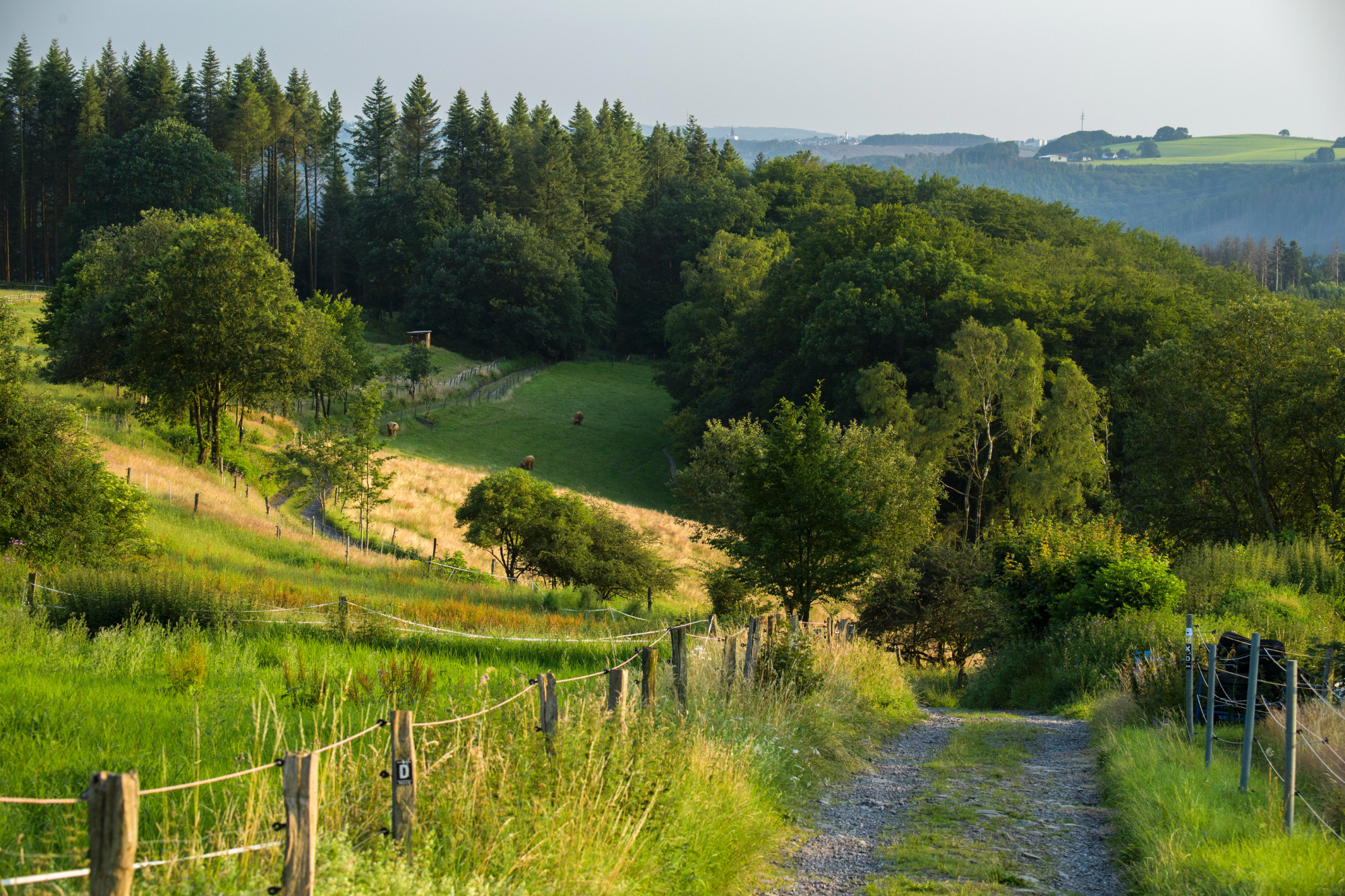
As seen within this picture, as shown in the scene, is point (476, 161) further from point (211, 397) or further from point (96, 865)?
point (96, 865)

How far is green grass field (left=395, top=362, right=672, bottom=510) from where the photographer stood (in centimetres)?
5309

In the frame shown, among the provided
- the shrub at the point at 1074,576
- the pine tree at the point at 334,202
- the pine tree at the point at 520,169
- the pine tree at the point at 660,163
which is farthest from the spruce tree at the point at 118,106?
the shrub at the point at 1074,576

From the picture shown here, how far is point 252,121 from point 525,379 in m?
35.0

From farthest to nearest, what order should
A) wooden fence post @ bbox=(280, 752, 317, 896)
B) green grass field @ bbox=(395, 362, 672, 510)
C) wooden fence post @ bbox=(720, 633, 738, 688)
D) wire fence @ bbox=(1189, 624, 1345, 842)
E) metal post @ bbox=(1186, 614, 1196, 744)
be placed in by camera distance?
green grass field @ bbox=(395, 362, 672, 510), wooden fence post @ bbox=(720, 633, 738, 688), metal post @ bbox=(1186, 614, 1196, 744), wire fence @ bbox=(1189, 624, 1345, 842), wooden fence post @ bbox=(280, 752, 317, 896)

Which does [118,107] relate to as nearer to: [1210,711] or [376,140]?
[376,140]

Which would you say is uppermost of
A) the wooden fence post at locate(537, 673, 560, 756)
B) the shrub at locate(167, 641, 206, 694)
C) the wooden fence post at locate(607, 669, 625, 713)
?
the wooden fence post at locate(537, 673, 560, 756)

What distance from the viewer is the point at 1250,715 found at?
6.66 m

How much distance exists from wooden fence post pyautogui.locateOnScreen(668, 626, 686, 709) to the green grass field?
1641 inches

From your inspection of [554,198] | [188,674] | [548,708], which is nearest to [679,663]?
[548,708]

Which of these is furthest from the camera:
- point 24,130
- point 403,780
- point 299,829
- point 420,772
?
point 24,130

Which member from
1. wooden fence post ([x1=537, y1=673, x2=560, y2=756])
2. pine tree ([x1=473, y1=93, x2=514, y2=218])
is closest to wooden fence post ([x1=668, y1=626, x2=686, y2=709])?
wooden fence post ([x1=537, y1=673, x2=560, y2=756])

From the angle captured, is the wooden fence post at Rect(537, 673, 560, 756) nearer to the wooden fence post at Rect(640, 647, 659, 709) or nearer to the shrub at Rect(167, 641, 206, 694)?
the wooden fence post at Rect(640, 647, 659, 709)

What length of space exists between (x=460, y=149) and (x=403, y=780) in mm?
93651

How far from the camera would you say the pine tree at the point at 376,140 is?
90125mm
